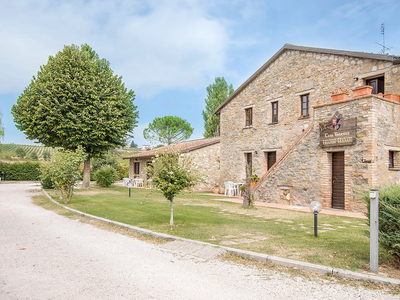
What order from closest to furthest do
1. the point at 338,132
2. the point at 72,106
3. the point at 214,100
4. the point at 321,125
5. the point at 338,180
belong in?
1. the point at 338,132
2. the point at 338,180
3. the point at 321,125
4. the point at 72,106
5. the point at 214,100

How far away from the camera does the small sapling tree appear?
6.92m

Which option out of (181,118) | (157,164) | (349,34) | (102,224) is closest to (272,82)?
(349,34)

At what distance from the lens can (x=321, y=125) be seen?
11.1m

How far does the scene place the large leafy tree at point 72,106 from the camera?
1726 cm

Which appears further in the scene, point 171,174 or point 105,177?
point 105,177

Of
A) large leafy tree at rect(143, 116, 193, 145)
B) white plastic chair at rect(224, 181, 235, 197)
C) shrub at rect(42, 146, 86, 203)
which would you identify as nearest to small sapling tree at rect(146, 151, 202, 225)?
shrub at rect(42, 146, 86, 203)

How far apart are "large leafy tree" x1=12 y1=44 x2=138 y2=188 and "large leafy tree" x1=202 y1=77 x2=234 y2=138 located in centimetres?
1940

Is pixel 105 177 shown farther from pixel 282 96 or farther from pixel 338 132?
pixel 338 132

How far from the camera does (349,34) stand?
12961 millimetres

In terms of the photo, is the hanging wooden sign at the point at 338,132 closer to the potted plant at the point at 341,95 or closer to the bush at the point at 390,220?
the potted plant at the point at 341,95

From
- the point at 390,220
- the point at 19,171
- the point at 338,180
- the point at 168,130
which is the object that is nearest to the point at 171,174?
the point at 390,220

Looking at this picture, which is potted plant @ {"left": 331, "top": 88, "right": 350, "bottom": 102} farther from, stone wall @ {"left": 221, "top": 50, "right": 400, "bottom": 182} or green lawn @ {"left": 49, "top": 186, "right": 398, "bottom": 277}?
green lawn @ {"left": 49, "top": 186, "right": 398, "bottom": 277}

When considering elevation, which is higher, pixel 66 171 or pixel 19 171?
pixel 66 171

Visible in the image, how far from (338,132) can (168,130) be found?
118 feet
